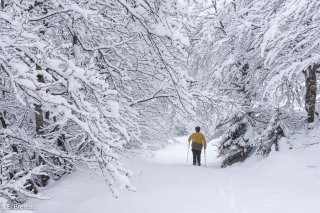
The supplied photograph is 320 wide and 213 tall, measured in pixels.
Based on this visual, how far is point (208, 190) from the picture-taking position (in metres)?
8.23

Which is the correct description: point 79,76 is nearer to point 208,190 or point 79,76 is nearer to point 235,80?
point 208,190

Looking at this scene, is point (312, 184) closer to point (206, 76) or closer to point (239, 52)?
point (239, 52)

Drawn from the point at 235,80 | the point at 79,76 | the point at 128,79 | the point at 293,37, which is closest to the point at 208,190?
the point at 128,79

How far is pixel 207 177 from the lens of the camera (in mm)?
10125

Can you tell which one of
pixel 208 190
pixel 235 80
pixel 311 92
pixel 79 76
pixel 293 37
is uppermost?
pixel 293 37

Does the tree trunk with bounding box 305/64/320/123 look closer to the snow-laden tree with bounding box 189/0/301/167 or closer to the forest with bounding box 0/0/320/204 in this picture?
the forest with bounding box 0/0/320/204

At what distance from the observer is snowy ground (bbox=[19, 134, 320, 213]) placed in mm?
6789

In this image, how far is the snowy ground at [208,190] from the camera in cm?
679

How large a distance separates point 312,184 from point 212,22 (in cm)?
703

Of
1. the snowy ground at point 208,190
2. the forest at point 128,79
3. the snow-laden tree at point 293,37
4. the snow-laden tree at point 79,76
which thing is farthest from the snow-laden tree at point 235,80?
the snow-laden tree at point 79,76

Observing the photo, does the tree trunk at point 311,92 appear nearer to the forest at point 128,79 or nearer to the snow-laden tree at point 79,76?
the forest at point 128,79

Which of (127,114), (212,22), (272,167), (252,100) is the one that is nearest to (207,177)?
(272,167)

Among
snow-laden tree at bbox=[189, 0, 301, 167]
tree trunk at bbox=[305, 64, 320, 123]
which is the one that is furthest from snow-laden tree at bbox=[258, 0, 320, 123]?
snow-laden tree at bbox=[189, 0, 301, 167]

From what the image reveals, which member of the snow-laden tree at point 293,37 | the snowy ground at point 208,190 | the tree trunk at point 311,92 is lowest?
the snowy ground at point 208,190
